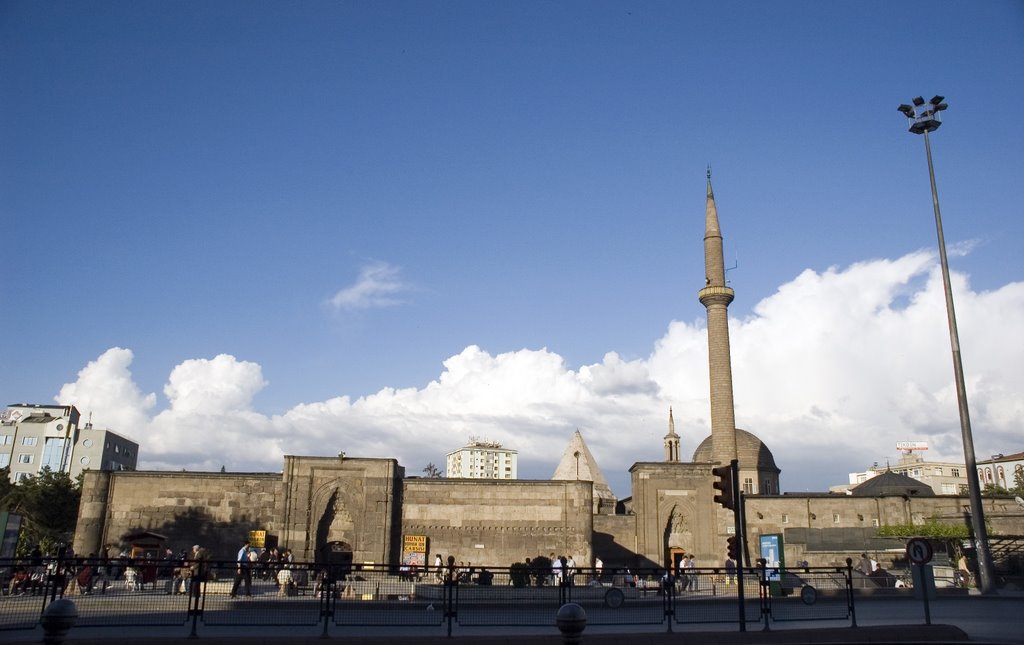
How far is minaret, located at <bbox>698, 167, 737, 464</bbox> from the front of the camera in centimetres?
4509

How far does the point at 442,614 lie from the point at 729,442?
1296 inches

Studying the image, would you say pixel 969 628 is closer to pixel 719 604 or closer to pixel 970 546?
pixel 719 604

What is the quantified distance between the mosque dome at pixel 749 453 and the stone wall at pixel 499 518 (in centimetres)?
2214

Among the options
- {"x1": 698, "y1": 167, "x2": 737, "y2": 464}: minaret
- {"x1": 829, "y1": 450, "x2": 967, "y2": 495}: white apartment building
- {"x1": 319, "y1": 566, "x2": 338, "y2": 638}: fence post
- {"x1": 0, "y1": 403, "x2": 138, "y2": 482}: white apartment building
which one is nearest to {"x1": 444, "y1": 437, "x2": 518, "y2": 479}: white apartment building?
{"x1": 829, "y1": 450, "x2": 967, "y2": 495}: white apartment building

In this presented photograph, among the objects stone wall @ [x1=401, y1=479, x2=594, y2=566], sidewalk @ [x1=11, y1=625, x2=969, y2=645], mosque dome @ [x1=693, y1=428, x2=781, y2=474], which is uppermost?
mosque dome @ [x1=693, y1=428, x2=781, y2=474]

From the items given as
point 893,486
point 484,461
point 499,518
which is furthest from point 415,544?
point 484,461

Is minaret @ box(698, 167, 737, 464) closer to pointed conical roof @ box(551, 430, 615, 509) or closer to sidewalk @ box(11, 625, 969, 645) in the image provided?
pointed conical roof @ box(551, 430, 615, 509)

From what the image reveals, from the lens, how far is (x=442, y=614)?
15.0 metres

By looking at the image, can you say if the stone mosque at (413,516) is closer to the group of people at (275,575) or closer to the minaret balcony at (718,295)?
the minaret balcony at (718,295)

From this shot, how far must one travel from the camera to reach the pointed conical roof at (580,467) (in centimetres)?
5344

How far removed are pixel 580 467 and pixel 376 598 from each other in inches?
1489

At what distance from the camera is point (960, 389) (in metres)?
25.1

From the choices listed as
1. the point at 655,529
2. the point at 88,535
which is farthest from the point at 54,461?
the point at 655,529

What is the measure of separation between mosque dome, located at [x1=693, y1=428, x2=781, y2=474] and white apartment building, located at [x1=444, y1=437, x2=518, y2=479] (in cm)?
Result: 13059
